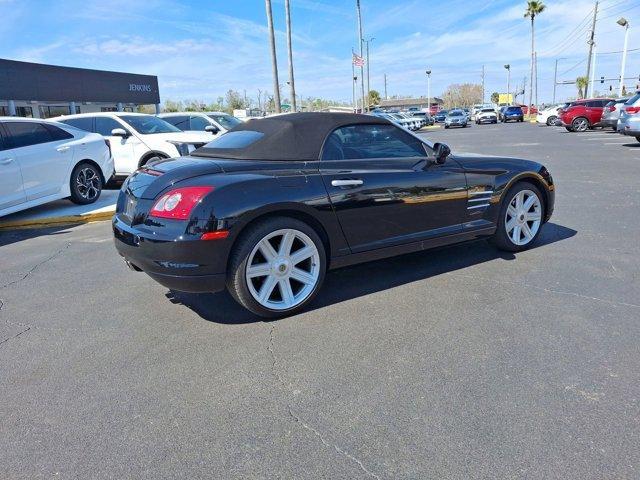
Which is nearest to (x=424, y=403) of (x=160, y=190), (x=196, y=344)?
(x=196, y=344)

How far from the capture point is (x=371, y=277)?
4609mm

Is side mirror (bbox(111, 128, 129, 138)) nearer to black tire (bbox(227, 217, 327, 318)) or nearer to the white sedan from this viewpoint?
the white sedan

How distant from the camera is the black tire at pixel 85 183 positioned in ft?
27.1

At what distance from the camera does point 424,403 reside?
8.73 ft

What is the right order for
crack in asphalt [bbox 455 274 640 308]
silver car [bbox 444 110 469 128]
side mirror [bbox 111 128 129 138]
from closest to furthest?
crack in asphalt [bbox 455 274 640 308], side mirror [bbox 111 128 129 138], silver car [bbox 444 110 469 128]

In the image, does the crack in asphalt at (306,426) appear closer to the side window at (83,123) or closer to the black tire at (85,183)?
the black tire at (85,183)

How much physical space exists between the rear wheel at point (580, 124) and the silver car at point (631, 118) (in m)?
12.1

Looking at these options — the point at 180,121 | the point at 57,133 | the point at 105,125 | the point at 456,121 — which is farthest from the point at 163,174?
the point at 456,121

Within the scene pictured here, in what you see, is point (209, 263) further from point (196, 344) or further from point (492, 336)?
point (492, 336)

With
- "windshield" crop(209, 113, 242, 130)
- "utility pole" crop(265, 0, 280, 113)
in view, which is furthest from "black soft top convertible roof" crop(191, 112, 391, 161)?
"utility pole" crop(265, 0, 280, 113)

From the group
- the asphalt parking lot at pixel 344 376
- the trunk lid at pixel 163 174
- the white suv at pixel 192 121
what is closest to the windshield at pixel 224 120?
the white suv at pixel 192 121

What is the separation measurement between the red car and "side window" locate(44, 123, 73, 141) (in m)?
26.8

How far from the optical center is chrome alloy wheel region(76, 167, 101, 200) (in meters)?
8.37

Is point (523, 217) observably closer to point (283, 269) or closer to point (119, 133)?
point (283, 269)
